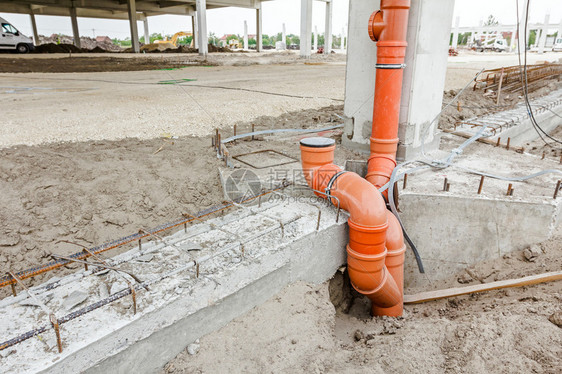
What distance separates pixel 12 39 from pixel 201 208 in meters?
24.8

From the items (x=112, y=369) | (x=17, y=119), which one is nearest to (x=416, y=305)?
(x=112, y=369)

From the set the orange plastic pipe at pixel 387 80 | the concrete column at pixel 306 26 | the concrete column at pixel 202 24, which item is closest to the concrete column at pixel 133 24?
the concrete column at pixel 202 24

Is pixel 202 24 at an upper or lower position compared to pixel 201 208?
upper

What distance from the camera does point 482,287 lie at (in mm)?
4047

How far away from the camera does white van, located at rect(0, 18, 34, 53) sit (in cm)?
2175

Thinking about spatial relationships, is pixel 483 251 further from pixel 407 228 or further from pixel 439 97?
pixel 439 97

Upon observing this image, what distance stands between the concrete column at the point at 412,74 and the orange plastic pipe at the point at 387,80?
1.41 feet

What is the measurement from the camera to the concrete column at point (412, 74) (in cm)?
514

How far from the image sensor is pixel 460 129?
7617mm

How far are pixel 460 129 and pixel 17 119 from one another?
8635 millimetres

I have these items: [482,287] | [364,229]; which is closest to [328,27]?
[482,287]

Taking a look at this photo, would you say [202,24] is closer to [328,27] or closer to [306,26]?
[306,26]

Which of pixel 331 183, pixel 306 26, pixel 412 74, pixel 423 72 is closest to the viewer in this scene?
pixel 331 183

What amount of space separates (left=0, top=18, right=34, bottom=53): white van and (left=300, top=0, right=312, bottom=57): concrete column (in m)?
18.2
